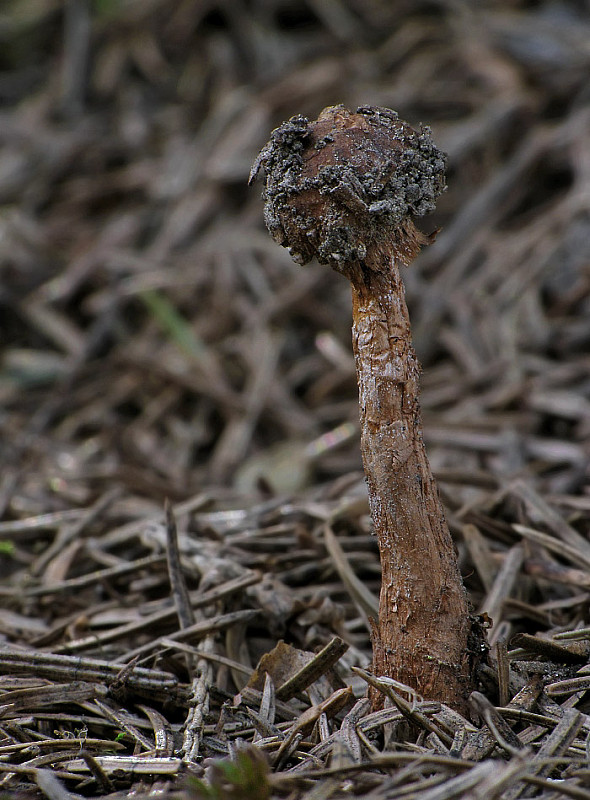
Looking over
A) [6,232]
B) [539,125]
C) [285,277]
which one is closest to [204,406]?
[285,277]

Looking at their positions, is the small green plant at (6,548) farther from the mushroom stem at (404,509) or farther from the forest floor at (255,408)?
the mushroom stem at (404,509)

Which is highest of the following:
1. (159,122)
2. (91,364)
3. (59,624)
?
(159,122)

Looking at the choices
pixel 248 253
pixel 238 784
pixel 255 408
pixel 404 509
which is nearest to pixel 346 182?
pixel 404 509

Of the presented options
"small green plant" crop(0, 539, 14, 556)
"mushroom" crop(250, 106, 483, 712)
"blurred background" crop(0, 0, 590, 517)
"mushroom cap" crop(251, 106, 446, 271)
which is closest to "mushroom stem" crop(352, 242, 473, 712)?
"mushroom" crop(250, 106, 483, 712)

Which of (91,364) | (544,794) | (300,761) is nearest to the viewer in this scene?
(544,794)

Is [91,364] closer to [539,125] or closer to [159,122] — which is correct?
[159,122]

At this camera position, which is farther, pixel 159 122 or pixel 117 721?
pixel 159 122

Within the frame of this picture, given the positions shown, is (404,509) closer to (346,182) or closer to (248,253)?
(346,182)

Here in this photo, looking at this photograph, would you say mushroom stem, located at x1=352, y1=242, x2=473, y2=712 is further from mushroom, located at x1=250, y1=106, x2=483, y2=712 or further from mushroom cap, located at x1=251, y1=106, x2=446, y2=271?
mushroom cap, located at x1=251, y1=106, x2=446, y2=271

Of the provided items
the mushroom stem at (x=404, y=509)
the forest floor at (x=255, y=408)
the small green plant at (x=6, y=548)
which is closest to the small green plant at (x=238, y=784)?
the forest floor at (x=255, y=408)
